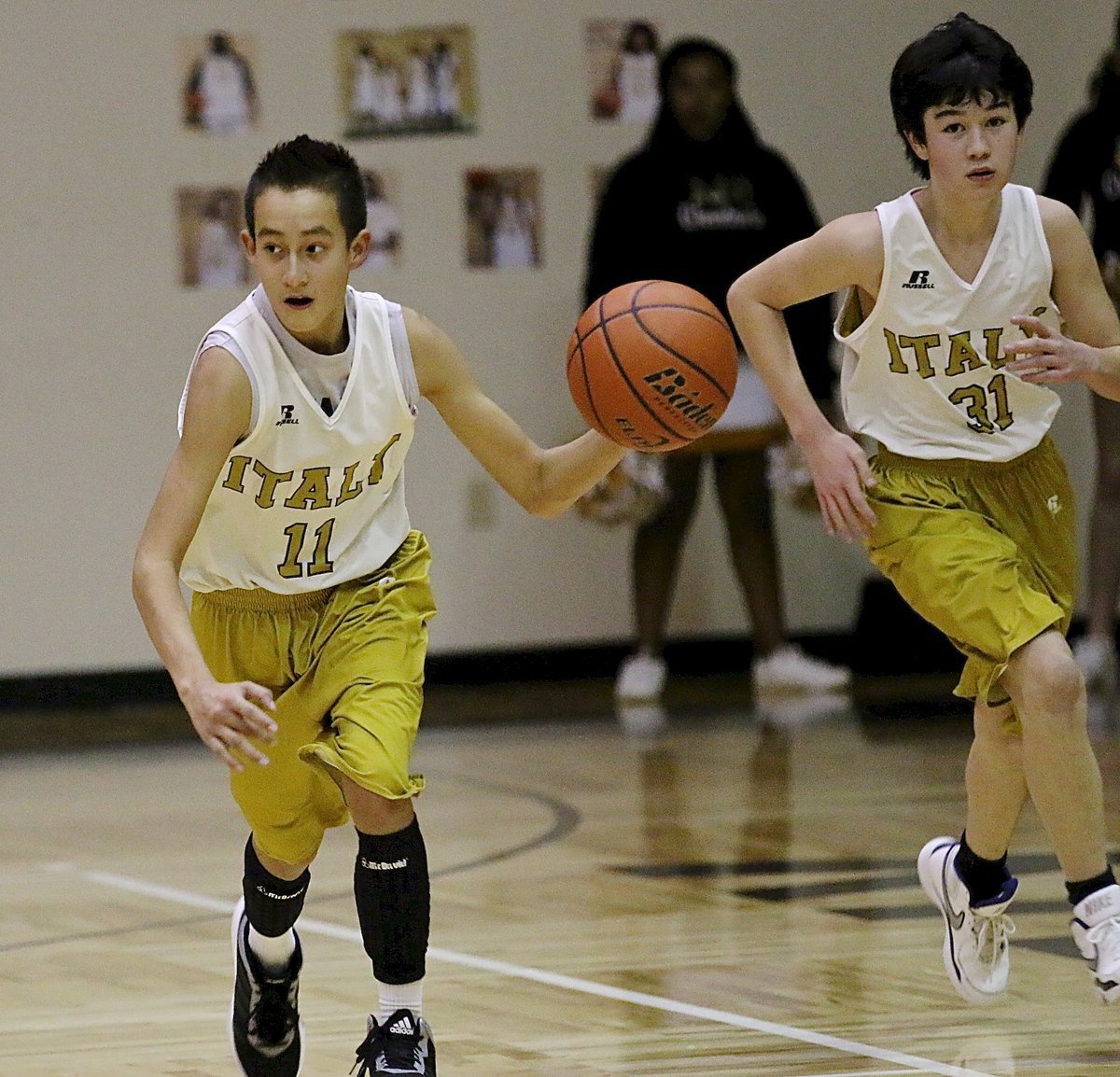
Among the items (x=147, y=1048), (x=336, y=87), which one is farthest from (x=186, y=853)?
(x=336, y=87)

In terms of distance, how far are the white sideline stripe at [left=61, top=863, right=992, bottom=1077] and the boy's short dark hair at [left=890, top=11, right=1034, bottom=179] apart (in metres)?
1.33

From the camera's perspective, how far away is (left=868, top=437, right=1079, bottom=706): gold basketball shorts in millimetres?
3180

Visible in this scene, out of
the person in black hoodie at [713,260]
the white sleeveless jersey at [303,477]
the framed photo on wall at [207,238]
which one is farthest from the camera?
the framed photo on wall at [207,238]

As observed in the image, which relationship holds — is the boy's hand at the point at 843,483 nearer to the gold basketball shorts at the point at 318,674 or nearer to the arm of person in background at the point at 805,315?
the gold basketball shorts at the point at 318,674

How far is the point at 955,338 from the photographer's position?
329cm

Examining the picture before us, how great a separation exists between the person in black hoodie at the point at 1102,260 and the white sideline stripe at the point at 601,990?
11.7 feet

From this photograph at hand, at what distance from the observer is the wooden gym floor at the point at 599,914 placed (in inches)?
122

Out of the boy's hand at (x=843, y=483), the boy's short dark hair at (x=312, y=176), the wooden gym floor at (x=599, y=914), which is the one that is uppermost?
the boy's short dark hair at (x=312, y=176)

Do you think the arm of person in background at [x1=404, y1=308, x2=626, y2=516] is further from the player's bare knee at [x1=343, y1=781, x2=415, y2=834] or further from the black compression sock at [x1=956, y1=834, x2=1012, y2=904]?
the black compression sock at [x1=956, y1=834, x2=1012, y2=904]

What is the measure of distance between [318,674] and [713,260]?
15.5 feet

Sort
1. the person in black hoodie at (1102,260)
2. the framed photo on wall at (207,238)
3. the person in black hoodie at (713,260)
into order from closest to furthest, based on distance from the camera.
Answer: the person in black hoodie at (1102,260), the person in black hoodie at (713,260), the framed photo on wall at (207,238)

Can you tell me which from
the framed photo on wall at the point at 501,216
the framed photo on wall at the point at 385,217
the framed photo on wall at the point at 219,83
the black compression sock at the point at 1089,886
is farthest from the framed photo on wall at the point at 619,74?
the black compression sock at the point at 1089,886

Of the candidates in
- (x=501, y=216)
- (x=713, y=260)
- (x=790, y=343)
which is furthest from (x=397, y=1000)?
(x=501, y=216)

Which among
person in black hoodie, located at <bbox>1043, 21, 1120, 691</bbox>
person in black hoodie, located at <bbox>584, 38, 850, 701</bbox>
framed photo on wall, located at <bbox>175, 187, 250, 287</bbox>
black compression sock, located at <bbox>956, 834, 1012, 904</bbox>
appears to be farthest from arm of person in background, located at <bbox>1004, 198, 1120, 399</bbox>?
framed photo on wall, located at <bbox>175, 187, 250, 287</bbox>
